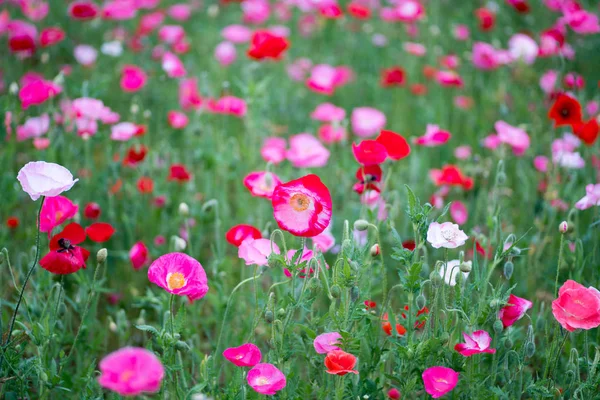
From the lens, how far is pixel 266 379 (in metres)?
1.60

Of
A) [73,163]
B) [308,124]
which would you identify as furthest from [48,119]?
[308,124]

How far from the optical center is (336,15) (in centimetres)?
365

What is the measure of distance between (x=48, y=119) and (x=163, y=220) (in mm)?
813

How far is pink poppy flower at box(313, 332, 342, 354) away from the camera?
1.67 metres

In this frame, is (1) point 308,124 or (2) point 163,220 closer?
(2) point 163,220

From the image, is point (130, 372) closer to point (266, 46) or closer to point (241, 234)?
point (241, 234)

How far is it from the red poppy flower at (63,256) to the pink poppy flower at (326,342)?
2.51 ft

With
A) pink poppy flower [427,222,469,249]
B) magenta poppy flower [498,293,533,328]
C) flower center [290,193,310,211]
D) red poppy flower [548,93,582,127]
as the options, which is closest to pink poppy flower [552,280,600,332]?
magenta poppy flower [498,293,533,328]

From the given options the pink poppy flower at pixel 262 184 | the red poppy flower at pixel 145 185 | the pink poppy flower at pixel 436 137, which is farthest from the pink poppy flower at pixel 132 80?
the pink poppy flower at pixel 436 137

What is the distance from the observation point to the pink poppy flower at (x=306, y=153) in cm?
265

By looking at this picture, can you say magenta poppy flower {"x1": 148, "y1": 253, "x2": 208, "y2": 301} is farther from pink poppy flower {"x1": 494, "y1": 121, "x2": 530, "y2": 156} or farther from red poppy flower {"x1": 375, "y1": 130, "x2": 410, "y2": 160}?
pink poppy flower {"x1": 494, "y1": 121, "x2": 530, "y2": 156}

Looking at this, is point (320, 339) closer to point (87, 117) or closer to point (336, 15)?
point (87, 117)

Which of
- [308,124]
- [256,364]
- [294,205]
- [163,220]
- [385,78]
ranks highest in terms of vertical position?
[294,205]

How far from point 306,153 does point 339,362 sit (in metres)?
1.38
